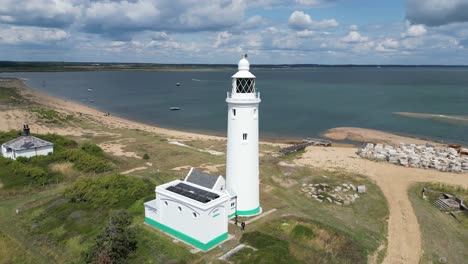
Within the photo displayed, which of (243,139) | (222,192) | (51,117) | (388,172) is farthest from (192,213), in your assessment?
(51,117)

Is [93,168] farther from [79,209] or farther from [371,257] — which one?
[371,257]

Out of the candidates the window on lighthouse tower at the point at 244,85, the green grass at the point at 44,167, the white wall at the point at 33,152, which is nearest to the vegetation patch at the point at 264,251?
the window on lighthouse tower at the point at 244,85

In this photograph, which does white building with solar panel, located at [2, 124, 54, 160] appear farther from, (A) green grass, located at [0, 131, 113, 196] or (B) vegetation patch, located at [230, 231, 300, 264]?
(B) vegetation patch, located at [230, 231, 300, 264]

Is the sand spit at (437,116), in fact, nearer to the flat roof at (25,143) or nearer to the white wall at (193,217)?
the white wall at (193,217)

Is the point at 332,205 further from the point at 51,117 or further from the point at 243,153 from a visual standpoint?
the point at 51,117

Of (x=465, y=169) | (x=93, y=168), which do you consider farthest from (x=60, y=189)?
(x=465, y=169)
